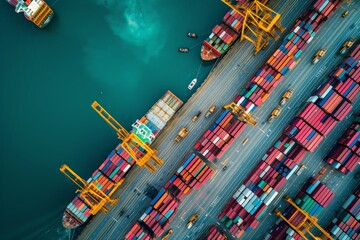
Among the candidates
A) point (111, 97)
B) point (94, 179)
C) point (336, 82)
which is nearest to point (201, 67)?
point (111, 97)

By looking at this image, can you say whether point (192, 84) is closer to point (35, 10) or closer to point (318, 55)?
point (318, 55)

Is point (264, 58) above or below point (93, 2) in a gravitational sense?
above

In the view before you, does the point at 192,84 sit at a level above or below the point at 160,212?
above

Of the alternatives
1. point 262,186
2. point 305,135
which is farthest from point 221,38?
point 262,186

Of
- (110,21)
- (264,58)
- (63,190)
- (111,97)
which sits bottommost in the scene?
(63,190)

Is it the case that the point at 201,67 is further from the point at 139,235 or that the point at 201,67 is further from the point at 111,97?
the point at 139,235

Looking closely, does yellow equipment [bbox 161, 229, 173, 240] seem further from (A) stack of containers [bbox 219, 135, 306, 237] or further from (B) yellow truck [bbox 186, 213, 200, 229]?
(A) stack of containers [bbox 219, 135, 306, 237]

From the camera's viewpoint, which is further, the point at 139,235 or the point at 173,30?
the point at 173,30
